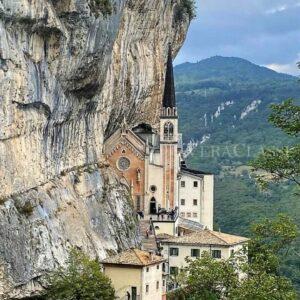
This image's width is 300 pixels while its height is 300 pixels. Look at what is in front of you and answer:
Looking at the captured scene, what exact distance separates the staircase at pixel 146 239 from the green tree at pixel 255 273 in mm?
16384

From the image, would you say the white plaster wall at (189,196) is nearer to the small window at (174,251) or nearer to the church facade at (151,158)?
the church facade at (151,158)

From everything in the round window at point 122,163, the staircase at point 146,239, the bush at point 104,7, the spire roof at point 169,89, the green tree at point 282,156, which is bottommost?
the staircase at point 146,239

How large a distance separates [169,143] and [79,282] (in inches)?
1233

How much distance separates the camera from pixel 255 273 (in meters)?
36.1

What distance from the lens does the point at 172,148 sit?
78.3 meters

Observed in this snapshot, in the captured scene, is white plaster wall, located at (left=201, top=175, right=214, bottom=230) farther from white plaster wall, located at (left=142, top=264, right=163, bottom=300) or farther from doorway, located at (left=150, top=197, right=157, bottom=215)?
white plaster wall, located at (left=142, top=264, right=163, bottom=300)

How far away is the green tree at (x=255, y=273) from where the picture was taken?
27969 mm

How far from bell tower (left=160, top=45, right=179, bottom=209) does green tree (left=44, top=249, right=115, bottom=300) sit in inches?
1094

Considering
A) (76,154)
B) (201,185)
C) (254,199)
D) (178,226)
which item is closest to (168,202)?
(178,226)

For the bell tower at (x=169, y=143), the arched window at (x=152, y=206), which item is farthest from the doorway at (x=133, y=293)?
the bell tower at (x=169, y=143)

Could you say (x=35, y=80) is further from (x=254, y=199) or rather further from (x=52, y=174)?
(x=254, y=199)

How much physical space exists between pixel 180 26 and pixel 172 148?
11704 mm

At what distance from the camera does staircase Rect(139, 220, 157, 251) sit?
66.2 m

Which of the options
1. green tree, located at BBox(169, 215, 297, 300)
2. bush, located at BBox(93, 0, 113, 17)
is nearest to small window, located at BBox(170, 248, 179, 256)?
green tree, located at BBox(169, 215, 297, 300)
